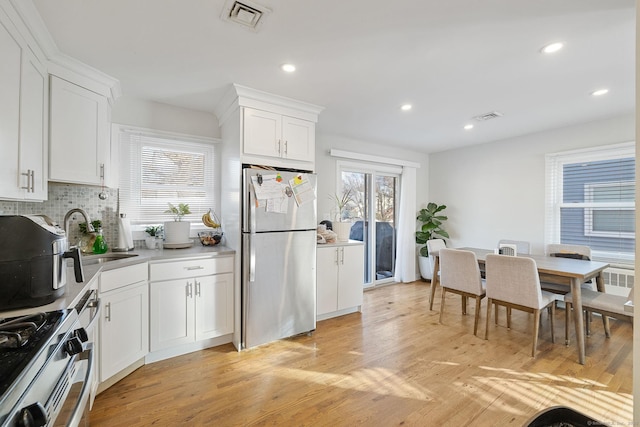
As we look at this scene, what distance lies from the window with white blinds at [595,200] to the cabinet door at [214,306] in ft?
13.7

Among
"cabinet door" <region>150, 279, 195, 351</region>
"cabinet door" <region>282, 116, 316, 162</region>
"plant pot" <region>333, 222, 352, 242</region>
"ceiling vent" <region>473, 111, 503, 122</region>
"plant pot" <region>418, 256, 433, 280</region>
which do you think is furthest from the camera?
"plant pot" <region>418, 256, 433, 280</region>

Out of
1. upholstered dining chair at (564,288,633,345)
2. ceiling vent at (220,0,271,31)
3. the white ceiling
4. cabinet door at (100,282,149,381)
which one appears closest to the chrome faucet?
cabinet door at (100,282,149,381)

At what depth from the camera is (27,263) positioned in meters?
1.17

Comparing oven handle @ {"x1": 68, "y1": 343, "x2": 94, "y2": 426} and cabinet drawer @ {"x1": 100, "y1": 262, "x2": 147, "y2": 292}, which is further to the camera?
cabinet drawer @ {"x1": 100, "y1": 262, "x2": 147, "y2": 292}

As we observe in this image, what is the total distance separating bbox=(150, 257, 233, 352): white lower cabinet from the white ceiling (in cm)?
158

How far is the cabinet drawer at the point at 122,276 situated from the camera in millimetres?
1836

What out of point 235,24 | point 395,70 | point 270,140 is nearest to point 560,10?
point 395,70

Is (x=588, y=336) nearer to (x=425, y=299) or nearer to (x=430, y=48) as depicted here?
(x=425, y=299)

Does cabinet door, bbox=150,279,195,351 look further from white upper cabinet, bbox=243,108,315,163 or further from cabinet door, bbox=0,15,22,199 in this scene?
white upper cabinet, bbox=243,108,315,163

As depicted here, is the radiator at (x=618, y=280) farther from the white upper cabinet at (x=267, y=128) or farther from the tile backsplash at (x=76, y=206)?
the tile backsplash at (x=76, y=206)

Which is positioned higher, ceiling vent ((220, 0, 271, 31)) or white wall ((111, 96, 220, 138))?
ceiling vent ((220, 0, 271, 31))

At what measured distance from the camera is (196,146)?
2.95 meters

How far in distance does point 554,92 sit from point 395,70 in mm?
1627

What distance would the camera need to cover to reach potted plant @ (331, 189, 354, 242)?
349 centimetres
